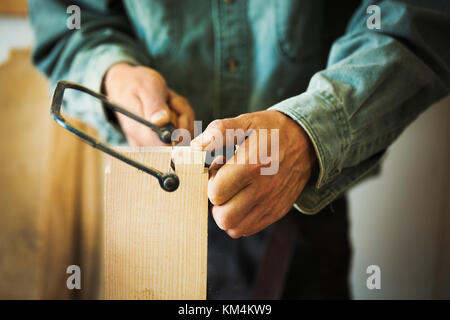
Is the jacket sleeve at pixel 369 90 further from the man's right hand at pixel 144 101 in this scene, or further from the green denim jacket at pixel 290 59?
the man's right hand at pixel 144 101

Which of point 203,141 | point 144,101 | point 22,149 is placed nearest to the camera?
point 203,141

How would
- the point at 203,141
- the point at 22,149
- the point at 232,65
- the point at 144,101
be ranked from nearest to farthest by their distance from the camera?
1. the point at 203,141
2. the point at 144,101
3. the point at 232,65
4. the point at 22,149

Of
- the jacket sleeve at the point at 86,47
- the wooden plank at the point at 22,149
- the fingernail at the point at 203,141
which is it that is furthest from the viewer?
the wooden plank at the point at 22,149

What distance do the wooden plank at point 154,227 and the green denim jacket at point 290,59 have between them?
113 millimetres

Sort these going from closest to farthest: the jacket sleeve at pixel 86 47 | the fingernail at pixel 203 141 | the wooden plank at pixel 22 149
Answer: the fingernail at pixel 203 141, the jacket sleeve at pixel 86 47, the wooden plank at pixel 22 149

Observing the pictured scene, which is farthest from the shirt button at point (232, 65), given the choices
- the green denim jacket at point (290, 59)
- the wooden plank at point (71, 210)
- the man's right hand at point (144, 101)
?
the wooden plank at point (71, 210)

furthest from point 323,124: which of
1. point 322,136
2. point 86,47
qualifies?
point 86,47

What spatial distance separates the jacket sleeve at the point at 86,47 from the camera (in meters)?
0.48

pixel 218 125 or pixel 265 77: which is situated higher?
pixel 265 77

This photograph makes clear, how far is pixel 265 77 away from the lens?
1.66 ft

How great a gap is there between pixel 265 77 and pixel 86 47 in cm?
25

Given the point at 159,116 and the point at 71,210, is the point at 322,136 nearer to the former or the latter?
the point at 159,116

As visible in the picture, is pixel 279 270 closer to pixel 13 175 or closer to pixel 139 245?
pixel 139 245
